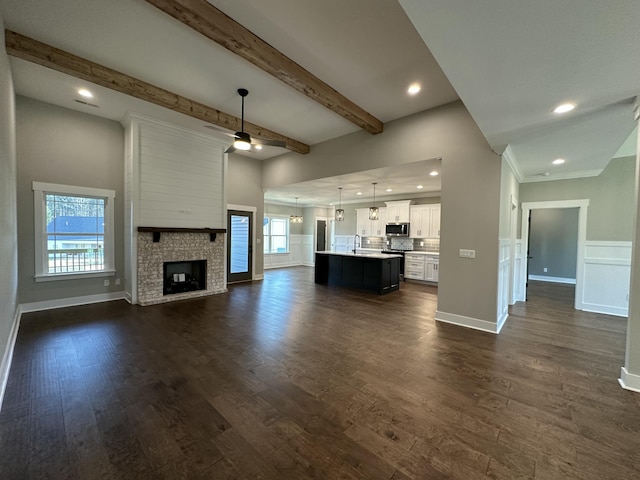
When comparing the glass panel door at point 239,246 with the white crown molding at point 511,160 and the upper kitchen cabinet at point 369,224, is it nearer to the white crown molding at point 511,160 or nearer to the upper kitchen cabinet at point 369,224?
the upper kitchen cabinet at point 369,224

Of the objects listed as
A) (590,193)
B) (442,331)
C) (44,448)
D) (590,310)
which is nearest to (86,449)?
(44,448)

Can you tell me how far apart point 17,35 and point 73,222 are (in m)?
3.09

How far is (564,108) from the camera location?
2.68 metres

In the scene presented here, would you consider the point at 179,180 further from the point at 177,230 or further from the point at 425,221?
the point at 425,221

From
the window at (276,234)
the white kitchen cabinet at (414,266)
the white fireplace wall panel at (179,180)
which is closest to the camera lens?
the white fireplace wall panel at (179,180)

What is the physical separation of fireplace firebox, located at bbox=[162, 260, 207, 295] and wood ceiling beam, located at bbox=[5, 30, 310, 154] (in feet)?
10.3

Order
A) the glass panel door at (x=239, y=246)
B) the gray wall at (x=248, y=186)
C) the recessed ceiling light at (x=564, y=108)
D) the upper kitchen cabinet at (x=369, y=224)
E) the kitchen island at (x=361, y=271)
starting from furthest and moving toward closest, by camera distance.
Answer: the upper kitchen cabinet at (x=369, y=224) < the glass panel door at (x=239, y=246) < the gray wall at (x=248, y=186) < the kitchen island at (x=361, y=271) < the recessed ceiling light at (x=564, y=108)

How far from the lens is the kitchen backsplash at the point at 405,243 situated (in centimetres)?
877

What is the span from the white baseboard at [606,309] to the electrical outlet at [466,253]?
3.37 meters

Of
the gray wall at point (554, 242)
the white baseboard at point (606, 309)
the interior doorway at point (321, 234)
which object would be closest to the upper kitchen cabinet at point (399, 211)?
the interior doorway at point (321, 234)

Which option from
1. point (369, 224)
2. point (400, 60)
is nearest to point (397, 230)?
point (369, 224)

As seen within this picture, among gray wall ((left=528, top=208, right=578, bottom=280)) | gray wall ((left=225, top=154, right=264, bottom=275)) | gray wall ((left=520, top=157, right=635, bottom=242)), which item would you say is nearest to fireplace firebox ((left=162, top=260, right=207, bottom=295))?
gray wall ((left=225, top=154, right=264, bottom=275))

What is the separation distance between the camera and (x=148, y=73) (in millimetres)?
3684

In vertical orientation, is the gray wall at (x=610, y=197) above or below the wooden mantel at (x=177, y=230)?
above
